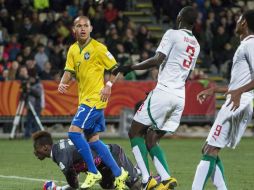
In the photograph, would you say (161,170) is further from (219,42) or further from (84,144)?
(219,42)

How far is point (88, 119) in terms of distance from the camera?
1191 centimetres

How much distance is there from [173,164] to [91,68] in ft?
16.4

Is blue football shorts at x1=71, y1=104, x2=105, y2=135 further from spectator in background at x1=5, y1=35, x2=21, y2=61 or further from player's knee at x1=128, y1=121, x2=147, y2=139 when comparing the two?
spectator in background at x1=5, y1=35, x2=21, y2=61

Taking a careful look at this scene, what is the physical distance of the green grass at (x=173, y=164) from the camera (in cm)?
1308

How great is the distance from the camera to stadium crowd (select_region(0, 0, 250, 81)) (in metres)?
26.6

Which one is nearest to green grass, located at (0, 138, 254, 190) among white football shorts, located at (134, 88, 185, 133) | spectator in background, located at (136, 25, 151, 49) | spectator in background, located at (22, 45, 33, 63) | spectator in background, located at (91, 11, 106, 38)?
white football shorts, located at (134, 88, 185, 133)

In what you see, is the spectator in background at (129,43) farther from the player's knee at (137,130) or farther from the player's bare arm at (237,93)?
the player's bare arm at (237,93)

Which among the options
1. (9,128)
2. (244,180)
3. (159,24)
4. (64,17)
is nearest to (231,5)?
(159,24)

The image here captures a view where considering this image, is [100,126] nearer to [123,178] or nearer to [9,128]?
[123,178]

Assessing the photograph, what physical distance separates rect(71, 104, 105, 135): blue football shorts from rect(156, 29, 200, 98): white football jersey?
99 cm

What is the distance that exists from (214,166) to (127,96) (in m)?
15.7

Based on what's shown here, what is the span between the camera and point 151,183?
1133cm

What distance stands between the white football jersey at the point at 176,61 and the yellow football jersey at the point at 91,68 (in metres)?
0.81

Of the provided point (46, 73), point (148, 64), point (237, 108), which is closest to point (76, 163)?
point (148, 64)
